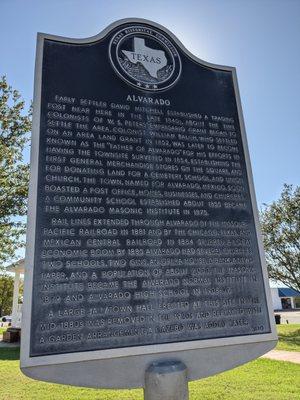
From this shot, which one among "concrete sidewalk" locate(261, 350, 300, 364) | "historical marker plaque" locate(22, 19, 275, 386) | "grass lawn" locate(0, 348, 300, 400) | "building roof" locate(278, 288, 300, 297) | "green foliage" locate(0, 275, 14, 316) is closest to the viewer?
"historical marker plaque" locate(22, 19, 275, 386)

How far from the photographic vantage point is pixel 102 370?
3029 mm

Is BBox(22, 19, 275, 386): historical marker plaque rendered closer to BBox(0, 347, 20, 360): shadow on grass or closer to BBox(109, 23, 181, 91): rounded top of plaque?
BBox(109, 23, 181, 91): rounded top of plaque

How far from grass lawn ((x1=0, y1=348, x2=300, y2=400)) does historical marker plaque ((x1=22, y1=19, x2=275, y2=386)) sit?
330 cm

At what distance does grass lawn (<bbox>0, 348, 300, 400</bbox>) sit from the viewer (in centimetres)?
619

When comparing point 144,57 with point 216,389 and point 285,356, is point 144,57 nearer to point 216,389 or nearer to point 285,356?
point 216,389

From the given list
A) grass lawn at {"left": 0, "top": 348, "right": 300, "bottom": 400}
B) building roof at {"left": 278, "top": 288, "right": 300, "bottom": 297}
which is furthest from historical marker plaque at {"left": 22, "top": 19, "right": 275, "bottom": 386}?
building roof at {"left": 278, "top": 288, "right": 300, "bottom": 297}

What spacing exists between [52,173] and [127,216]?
88 centimetres

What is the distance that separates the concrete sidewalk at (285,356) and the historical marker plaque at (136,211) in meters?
7.94

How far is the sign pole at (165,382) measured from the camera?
9.82ft

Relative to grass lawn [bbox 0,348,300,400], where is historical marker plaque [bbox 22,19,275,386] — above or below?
above

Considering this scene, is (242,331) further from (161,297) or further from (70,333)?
(70,333)

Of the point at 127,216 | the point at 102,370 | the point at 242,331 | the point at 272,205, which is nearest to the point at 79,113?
the point at 127,216

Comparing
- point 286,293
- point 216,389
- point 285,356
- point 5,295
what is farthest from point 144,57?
point 286,293

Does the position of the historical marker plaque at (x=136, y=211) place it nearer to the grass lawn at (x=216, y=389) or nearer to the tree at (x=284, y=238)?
the grass lawn at (x=216, y=389)
